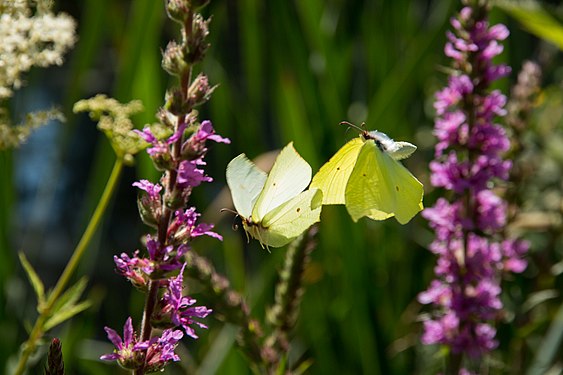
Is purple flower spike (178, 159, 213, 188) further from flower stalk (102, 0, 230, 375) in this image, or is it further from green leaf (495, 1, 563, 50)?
green leaf (495, 1, 563, 50)

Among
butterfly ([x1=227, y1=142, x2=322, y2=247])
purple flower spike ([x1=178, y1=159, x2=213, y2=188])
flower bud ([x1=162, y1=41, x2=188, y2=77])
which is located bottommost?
butterfly ([x1=227, y1=142, x2=322, y2=247])

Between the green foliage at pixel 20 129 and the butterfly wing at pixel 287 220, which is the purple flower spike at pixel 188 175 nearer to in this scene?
the butterfly wing at pixel 287 220

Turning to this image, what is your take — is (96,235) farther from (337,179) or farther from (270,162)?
(337,179)

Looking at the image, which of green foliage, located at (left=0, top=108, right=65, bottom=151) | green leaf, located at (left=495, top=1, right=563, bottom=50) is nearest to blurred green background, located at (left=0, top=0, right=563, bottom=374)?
green leaf, located at (left=495, top=1, right=563, bottom=50)

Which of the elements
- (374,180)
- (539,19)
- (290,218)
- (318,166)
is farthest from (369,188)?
(318,166)

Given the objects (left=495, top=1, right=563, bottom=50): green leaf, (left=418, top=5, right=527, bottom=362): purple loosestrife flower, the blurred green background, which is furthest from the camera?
the blurred green background

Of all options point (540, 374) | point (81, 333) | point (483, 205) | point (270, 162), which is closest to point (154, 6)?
point (270, 162)

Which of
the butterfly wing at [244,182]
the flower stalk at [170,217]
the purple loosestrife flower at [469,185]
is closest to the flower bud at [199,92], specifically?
the flower stalk at [170,217]
